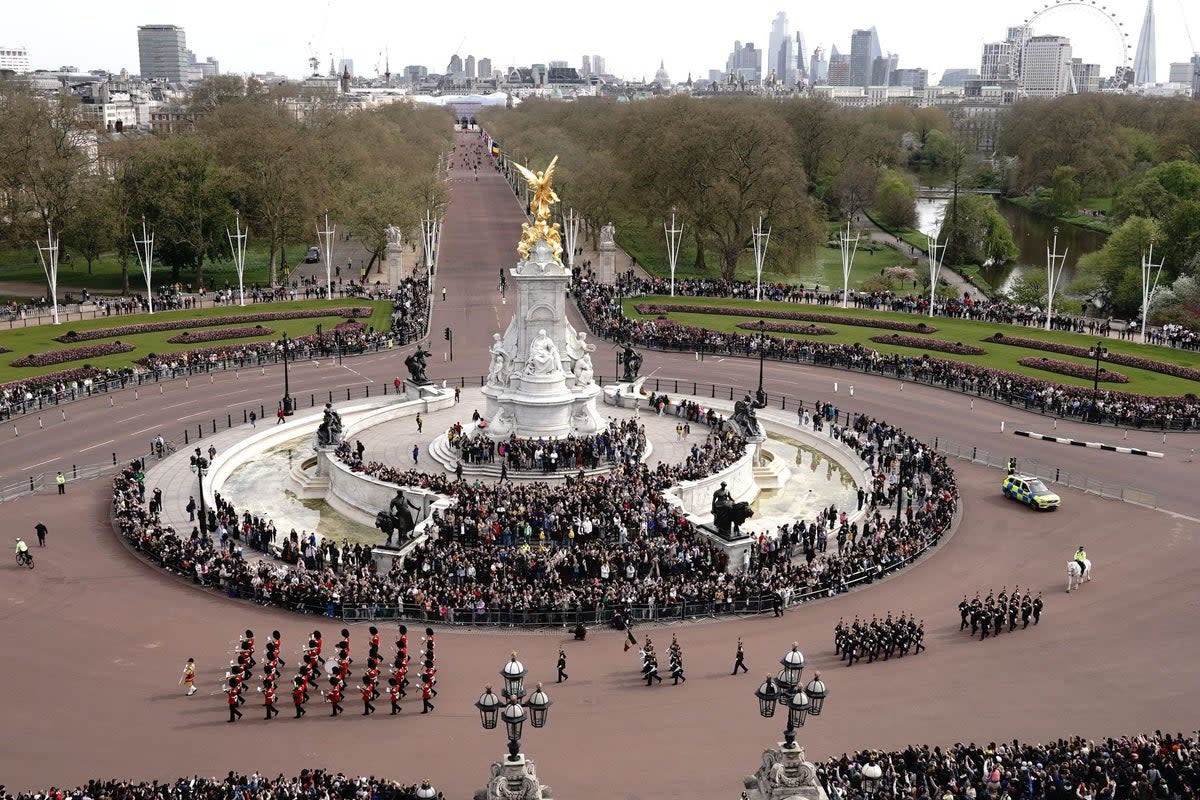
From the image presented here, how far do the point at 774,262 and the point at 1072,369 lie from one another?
32173 mm

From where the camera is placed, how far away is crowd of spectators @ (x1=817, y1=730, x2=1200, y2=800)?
21.5 metres

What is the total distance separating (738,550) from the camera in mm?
34938

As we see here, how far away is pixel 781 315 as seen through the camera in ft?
255

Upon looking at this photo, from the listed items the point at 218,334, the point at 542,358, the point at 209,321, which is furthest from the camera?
the point at 209,321

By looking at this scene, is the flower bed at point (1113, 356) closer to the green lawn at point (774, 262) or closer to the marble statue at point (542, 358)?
the green lawn at point (774, 262)

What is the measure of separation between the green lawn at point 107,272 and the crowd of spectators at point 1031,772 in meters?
80.7

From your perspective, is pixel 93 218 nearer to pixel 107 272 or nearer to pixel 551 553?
pixel 107 272

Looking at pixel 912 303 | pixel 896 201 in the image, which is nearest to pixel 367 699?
pixel 912 303

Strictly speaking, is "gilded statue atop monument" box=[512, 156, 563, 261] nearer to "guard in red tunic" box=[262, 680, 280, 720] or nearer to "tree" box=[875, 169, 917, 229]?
"guard in red tunic" box=[262, 680, 280, 720]

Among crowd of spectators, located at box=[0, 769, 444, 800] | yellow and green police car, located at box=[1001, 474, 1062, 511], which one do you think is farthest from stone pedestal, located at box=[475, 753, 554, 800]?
yellow and green police car, located at box=[1001, 474, 1062, 511]

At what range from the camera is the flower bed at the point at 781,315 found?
73.6m

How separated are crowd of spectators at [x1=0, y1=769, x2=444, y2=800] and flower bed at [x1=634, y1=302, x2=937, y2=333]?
57.1m

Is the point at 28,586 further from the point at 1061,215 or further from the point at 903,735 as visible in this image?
the point at 1061,215

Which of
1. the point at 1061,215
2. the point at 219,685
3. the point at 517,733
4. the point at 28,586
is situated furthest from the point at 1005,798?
the point at 1061,215
